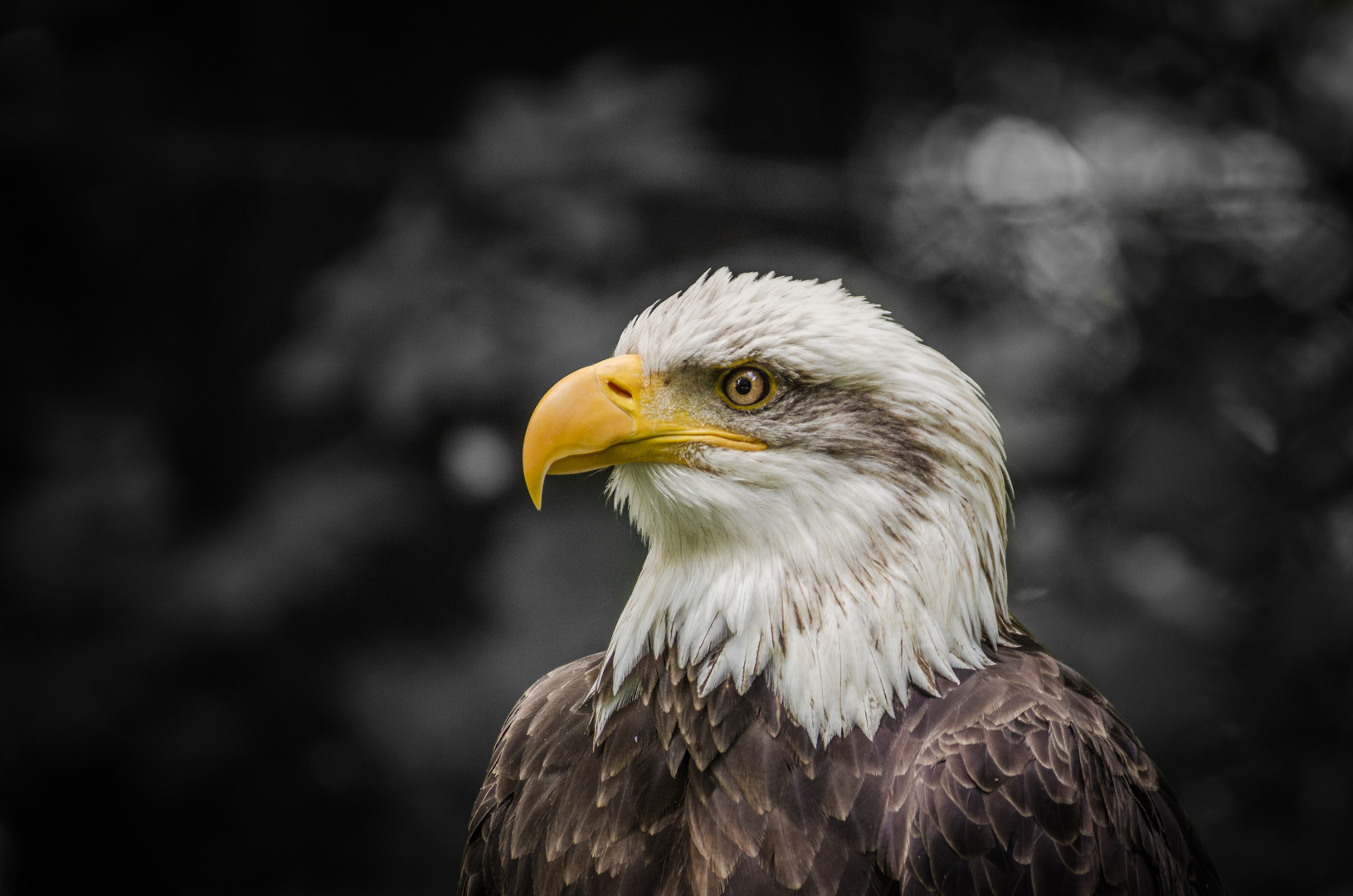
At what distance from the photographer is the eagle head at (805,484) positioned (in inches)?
55.9

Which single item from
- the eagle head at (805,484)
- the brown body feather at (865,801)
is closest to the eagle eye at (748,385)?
the eagle head at (805,484)

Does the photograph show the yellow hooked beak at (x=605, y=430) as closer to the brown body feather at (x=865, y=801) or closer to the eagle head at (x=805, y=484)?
the eagle head at (x=805, y=484)

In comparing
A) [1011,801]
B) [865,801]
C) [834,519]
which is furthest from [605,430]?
[1011,801]

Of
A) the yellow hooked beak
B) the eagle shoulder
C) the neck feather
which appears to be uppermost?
the yellow hooked beak

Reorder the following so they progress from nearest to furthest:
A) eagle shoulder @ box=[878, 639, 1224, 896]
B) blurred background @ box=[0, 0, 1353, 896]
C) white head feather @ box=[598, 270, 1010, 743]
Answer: eagle shoulder @ box=[878, 639, 1224, 896] → white head feather @ box=[598, 270, 1010, 743] → blurred background @ box=[0, 0, 1353, 896]

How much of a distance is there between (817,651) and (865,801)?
20cm

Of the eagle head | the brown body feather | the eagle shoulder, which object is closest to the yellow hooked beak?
the eagle head

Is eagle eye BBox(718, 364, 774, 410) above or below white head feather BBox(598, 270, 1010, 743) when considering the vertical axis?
above

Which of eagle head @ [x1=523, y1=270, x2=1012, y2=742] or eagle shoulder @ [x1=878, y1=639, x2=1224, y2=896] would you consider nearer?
eagle shoulder @ [x1=878, y1=639, x2=1224, y2=896]

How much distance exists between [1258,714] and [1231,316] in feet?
3.75

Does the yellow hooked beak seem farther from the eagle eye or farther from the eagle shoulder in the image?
the eagle shoulder

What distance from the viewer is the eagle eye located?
1.49 metres

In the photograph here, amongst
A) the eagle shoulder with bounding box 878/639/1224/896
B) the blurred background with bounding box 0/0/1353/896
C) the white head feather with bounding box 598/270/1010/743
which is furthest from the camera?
the blurred background with bounding box 0/0/1353/896

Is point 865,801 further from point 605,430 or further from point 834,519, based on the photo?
point 605,430
